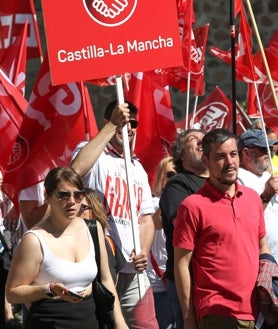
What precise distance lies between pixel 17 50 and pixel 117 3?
3136 millimetres

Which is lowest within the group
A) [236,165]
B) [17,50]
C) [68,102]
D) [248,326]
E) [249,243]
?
[248,326]

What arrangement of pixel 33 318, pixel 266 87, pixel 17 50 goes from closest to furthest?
1. pixel 33 318
2. pixel 17 50
3. pixel 266 87

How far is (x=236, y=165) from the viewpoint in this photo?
21.5 feet

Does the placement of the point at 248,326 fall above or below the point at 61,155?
below

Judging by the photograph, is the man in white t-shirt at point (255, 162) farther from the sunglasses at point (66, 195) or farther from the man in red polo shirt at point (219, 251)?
the sunglasses at point (66, 195)

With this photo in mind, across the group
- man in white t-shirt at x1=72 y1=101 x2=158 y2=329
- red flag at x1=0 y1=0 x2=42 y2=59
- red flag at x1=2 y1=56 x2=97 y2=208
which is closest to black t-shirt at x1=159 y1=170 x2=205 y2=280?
man in white t-shirt at x1=72 y1=101 x2=158 y2=329

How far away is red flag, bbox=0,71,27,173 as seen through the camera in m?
8.72

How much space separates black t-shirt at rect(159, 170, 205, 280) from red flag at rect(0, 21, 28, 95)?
119 inches

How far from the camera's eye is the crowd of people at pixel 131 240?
20.2 ft

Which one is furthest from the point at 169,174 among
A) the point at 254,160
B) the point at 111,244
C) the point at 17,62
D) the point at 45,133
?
the point at 17,62

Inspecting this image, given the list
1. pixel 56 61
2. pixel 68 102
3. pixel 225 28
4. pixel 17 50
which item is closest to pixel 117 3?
pixel 56 61

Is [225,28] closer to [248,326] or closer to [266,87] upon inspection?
[266,87]

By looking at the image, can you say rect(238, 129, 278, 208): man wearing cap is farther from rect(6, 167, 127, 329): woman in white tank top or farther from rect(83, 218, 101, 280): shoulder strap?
rect(6, 167, 127, 329): woman in white tank top

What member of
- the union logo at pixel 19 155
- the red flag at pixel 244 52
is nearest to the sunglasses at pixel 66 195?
the union logo at pixel 19 155
